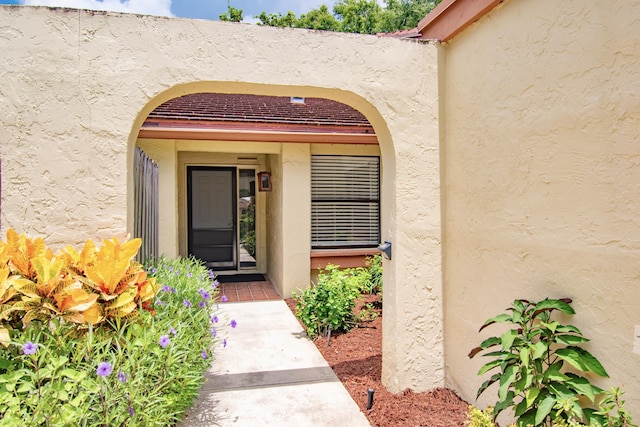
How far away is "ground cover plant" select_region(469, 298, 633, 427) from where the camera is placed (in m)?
2.32

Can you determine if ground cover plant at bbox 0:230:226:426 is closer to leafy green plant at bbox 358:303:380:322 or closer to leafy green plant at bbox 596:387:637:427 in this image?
leafy green plant at bbox 596:387:637:427

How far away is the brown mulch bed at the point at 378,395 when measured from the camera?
3607 millimetres

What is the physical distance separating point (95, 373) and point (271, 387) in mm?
2064

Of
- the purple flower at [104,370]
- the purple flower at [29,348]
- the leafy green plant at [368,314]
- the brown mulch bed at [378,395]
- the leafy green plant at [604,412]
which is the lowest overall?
the brown mulch bed at [378,395]

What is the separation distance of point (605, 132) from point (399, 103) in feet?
5.97

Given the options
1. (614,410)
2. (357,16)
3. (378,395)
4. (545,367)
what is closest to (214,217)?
(378,395)

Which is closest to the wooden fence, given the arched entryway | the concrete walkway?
the concrete walkway

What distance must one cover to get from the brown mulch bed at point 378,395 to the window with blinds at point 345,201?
335cm

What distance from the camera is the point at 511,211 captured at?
3186mm

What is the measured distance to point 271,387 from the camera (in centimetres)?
438

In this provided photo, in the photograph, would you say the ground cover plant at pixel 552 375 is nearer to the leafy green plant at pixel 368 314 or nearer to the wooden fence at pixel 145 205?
the wooden fence at pixel 145 205

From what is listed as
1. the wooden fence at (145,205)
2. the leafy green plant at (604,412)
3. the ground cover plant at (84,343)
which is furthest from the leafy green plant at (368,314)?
the leafy green plant at (604,412)

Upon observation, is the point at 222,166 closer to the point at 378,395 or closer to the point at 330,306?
the point at 330,306

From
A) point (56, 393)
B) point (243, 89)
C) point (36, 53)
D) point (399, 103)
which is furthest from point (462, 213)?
point (36, 53)
